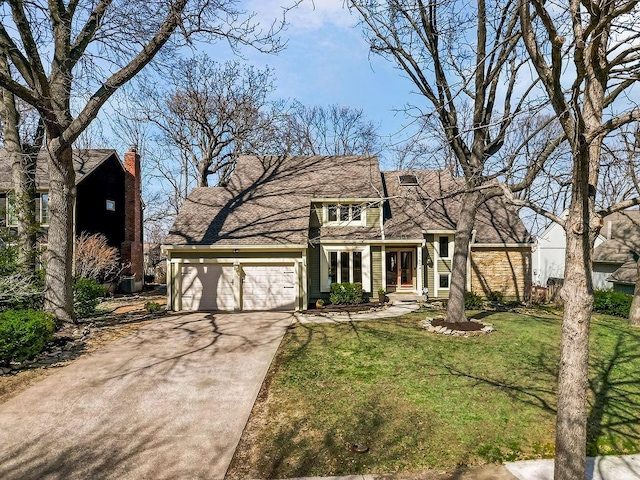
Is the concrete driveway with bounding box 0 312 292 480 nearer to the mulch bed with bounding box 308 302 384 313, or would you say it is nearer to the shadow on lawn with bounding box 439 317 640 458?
the mulch bed with bounding box 308 302 384 313

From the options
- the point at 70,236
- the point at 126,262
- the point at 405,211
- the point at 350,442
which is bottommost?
the point at 350,442

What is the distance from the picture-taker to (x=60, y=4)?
433 inches

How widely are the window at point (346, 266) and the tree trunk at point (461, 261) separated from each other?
497 cm

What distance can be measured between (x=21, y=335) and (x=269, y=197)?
1116 centimetres

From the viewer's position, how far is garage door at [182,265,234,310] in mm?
14914

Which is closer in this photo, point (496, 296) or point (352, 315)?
point (352, 315)

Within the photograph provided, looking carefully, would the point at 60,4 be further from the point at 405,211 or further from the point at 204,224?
the point at 405,211

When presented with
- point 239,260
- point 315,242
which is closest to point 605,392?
point 315,242

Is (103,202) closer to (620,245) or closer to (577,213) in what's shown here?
(577,213)

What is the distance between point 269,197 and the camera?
17844mm

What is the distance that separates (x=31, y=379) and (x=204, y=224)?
8926 millimetres

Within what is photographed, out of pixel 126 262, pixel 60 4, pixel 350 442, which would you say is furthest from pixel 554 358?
pixel 126 262

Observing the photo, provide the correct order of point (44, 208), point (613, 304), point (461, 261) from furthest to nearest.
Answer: point (44, 208), point (613, 304), point (461, 261)

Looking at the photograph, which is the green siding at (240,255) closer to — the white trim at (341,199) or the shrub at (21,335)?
the white trim at (341,199)
